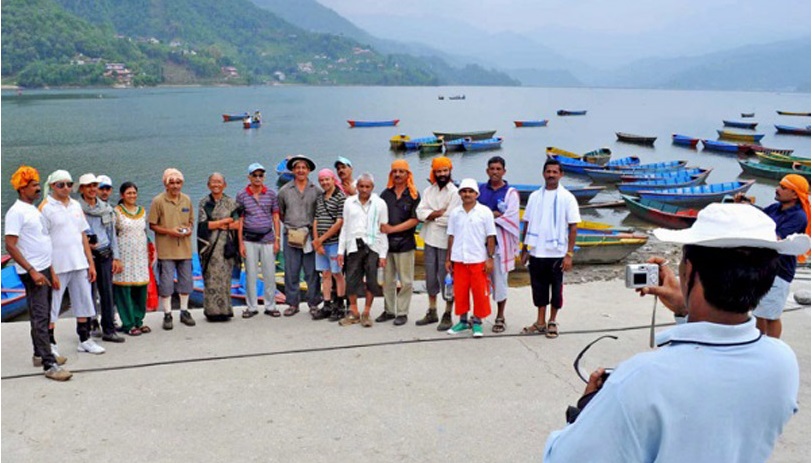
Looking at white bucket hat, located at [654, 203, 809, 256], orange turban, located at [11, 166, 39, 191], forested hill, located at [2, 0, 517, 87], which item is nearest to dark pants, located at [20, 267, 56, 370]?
orange turban, located at [11, 166, 39, 191]

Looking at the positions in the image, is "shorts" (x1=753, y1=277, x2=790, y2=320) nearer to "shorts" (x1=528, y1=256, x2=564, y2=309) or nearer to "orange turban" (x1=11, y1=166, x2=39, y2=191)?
"shorts" (x1=528, y1=256, x2=564, y2=309)

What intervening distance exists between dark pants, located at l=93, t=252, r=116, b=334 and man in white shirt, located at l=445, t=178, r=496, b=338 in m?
3.21

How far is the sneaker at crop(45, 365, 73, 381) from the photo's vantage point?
16.1 feet

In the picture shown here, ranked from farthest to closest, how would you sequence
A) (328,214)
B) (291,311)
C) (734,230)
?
(291,311) < (328,214) < (734,230)

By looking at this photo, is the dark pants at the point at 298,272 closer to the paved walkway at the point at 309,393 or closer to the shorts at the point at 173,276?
the paved walkway at the point at 309,393

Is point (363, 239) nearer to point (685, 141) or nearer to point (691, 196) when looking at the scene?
point (691, 196)

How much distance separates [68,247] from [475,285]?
359 cm

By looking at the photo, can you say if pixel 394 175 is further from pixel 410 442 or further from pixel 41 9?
pixel 41 9

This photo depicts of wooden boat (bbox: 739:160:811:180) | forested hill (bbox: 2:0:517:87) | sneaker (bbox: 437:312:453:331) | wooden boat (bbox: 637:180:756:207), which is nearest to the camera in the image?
sneaker (bbox: 437:312:453:331)

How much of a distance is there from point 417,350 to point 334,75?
19458 centimetres

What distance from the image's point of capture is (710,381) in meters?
1.32

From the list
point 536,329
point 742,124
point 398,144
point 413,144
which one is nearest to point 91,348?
point 536,329

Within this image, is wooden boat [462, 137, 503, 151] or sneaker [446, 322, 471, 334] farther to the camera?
wooden boat [462, 137, 503, 151]

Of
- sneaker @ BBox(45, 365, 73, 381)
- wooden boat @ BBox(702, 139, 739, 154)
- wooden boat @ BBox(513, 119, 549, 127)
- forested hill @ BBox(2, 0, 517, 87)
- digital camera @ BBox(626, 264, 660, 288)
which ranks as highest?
forested hill @ BBox(2, 0, 517, 87)
